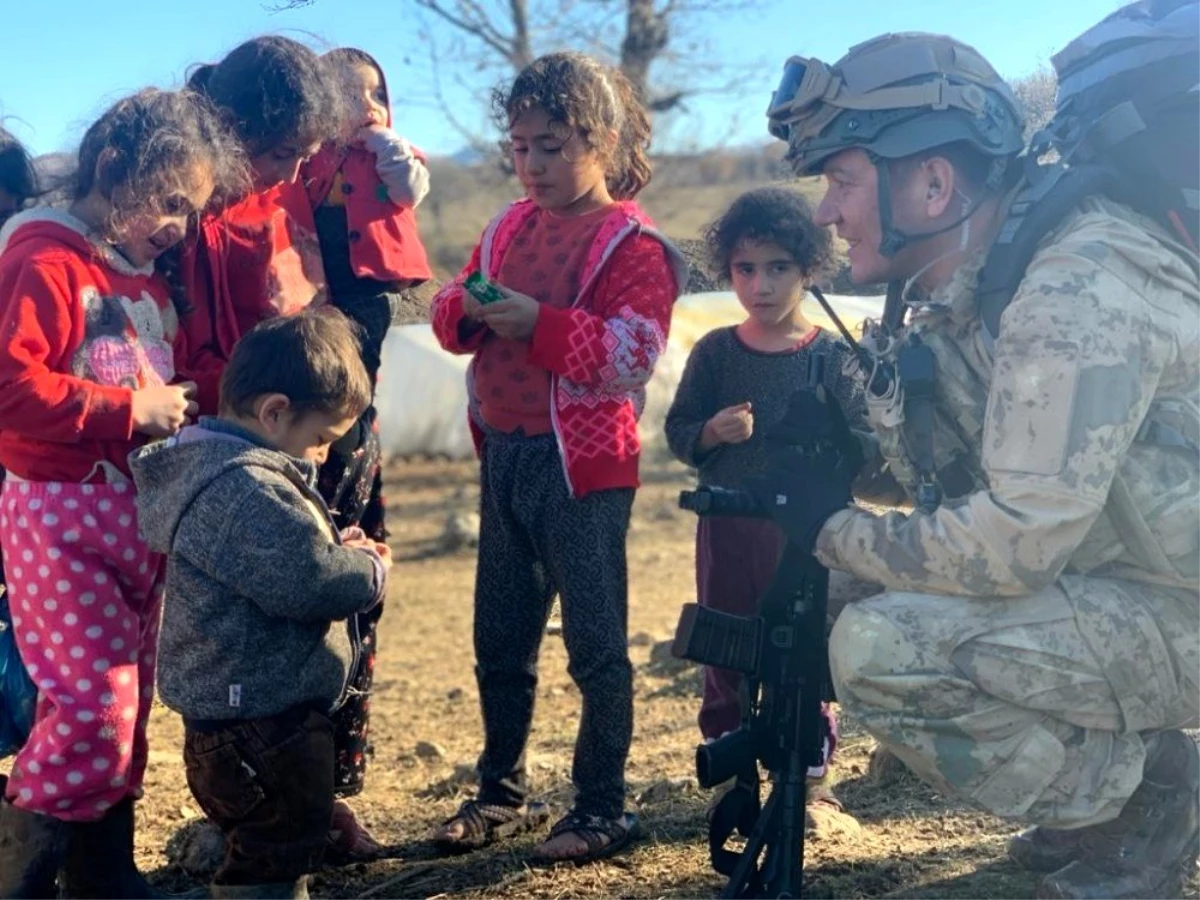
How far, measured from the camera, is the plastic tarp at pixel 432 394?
13.4 m

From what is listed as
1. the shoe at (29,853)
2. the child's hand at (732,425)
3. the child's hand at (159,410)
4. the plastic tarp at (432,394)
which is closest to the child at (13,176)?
the child's hand at (159,410)

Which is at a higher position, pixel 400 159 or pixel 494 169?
pixel 494 169

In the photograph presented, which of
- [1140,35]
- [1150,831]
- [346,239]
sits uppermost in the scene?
[1140,35]

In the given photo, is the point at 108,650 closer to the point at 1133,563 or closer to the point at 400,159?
the point at 400,159

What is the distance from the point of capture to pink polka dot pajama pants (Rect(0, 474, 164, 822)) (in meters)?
3.41

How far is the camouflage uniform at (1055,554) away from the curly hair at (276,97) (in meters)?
1.54

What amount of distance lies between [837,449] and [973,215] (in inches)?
22.4

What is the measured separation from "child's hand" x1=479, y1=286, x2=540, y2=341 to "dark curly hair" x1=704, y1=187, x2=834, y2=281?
76 centimetres

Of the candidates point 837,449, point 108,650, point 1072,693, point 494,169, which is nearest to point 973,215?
point 837,449

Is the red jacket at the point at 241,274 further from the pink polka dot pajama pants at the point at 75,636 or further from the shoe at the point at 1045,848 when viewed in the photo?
the shoe at the point at 1045,848

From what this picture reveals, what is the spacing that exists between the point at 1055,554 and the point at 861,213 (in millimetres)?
837

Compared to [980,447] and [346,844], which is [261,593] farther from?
[980,447]

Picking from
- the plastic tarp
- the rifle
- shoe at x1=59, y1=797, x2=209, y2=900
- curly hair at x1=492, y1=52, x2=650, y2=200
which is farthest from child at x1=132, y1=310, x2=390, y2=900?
the plastic tarp

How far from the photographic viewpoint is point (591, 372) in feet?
12.1
